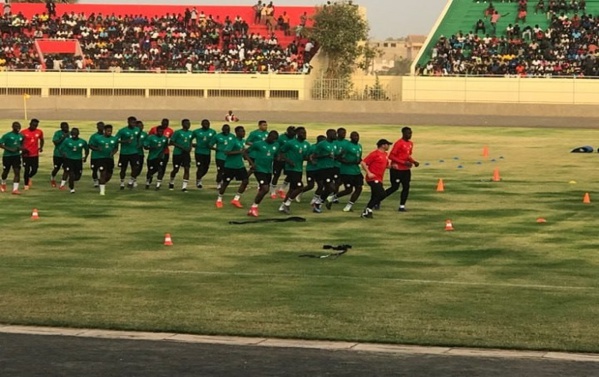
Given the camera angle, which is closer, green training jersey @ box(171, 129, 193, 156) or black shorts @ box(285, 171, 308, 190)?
black shorts @ box(285, 171, 308, 190)

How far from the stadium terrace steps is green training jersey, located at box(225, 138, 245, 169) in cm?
5529

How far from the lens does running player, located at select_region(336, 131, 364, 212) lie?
25781mm

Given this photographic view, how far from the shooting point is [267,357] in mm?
12602

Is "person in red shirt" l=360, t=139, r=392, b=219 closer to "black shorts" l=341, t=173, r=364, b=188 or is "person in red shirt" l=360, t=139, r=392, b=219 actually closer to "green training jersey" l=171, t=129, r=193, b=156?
"black shorts" l=341, t=173, r=364, b=188

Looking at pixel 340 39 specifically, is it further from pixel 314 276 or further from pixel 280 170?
pixel 314 276

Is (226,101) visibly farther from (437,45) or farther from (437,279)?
(437,279)

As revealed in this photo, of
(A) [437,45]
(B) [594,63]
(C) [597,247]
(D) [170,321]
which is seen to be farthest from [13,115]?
(D) [170,321]

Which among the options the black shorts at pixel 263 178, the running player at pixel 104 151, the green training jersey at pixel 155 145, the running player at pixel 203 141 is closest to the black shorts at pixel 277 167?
the black shorts at pixel 263 178

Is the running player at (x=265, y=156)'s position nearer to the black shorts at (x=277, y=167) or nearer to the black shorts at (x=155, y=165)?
the black shorts at (x=277, y=167)

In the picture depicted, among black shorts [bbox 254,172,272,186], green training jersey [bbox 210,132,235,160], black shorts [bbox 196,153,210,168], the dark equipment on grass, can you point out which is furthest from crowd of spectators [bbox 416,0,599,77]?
the dark equipment on grass

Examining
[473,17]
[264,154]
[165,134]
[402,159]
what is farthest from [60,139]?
[473,17]

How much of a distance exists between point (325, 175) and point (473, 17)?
61.1 metres

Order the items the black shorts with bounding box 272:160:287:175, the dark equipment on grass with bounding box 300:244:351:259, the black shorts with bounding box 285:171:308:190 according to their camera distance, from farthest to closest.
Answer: the black shorts with bounding box 272:160:287:175, the black shorts with bounding box 285:171:308:190, the dark equipment on grass with bounding box 300:244:351:259

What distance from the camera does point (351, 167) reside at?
26.1 meters
